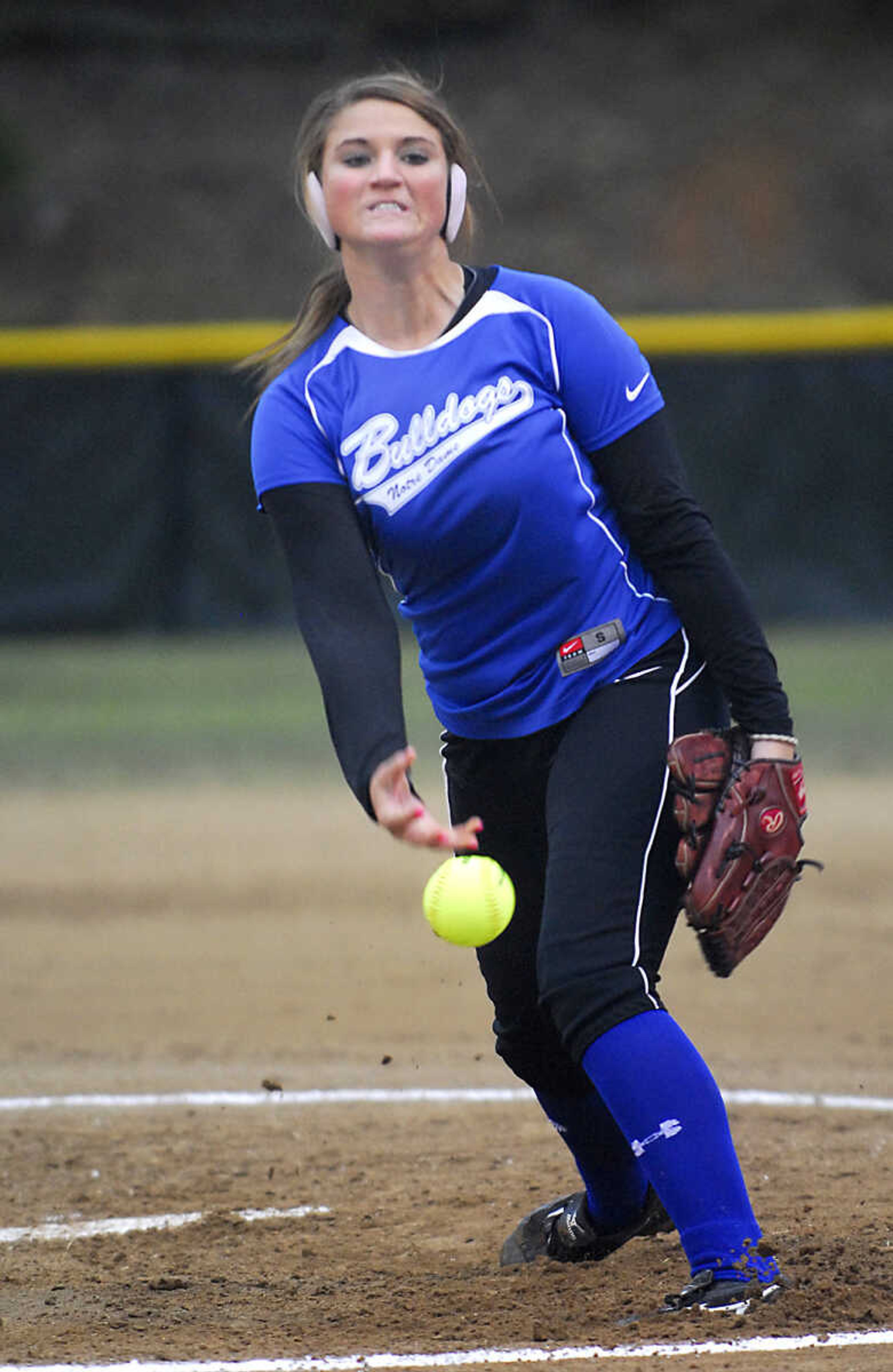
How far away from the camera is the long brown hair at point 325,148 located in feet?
9.20

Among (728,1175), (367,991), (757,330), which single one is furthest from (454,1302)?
(757,330)

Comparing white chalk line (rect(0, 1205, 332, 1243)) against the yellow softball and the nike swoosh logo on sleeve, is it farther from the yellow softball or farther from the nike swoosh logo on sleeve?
the nike swoosh logo on sleeve

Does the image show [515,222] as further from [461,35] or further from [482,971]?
[482,971]

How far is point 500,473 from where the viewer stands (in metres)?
2.65

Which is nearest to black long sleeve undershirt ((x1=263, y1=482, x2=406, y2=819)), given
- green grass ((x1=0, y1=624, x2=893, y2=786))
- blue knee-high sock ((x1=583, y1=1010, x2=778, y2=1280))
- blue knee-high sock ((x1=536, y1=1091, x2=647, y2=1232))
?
blue knee-high sock ((x1=583, y1=1010, x2=778, y2=1280))

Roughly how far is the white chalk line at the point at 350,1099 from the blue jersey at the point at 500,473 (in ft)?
6.15

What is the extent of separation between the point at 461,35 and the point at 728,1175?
2109cm

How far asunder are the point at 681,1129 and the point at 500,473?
37.6 inches

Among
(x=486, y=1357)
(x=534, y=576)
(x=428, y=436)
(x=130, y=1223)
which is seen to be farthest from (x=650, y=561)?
(x=130, y=1223)

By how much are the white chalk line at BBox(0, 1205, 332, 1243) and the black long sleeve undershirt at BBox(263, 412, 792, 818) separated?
4.13 feet

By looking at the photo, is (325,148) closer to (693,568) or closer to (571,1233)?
(693,568)

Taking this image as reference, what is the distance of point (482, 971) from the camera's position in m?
3.07

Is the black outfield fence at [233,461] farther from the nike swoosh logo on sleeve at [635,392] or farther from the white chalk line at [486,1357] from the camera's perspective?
the white chalk line at [486,1357]

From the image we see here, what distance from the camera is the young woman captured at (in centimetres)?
261
